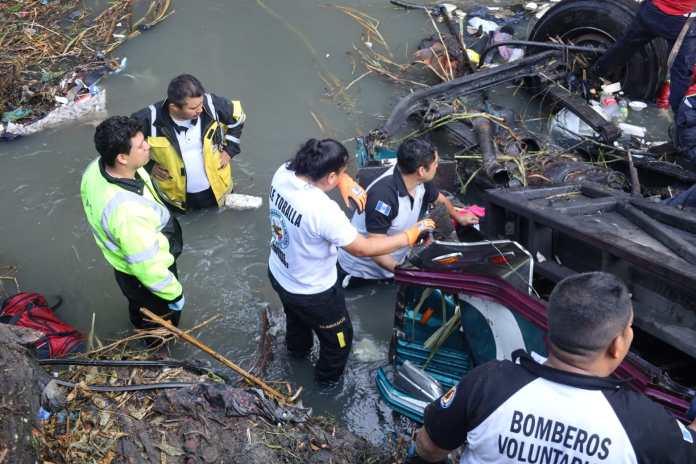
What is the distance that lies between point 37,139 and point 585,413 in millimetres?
6382

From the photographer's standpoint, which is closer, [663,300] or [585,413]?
[585,413]

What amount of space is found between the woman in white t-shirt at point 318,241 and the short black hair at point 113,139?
2.80ft

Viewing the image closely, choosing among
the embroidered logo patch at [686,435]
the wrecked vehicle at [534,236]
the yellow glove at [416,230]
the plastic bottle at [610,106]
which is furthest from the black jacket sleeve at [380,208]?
the plastic bottle at [610,106]

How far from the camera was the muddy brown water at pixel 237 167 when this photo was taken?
4.66m

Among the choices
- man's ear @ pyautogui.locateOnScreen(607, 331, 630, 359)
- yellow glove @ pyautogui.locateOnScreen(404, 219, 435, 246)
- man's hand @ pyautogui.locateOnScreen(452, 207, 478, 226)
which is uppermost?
man's ear @ pyautogui.locateOnScreen(607, 331, 630, 359)

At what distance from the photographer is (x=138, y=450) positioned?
2938 mm

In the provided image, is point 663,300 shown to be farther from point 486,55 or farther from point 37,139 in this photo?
point 37,139

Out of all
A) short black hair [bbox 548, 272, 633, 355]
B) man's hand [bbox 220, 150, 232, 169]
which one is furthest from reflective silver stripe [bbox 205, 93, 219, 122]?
short black hair [bbox 548, 272, 633, 355]

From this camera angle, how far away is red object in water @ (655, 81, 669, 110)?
6820mm

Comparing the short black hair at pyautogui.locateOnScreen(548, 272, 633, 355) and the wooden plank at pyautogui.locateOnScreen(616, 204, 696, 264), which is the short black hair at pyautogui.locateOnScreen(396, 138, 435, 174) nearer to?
the wooden plank at pyautogui.locateOnScreen(616, 204, 696, 264)

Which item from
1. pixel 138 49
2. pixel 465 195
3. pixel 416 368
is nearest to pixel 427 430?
pixel 416 368

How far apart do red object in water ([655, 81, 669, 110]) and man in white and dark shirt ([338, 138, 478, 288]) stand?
3.85m

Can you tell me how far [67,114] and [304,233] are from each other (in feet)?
15.2

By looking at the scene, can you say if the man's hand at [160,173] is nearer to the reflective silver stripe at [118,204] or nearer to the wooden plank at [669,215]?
the reflective silver stripe at [118,204]
